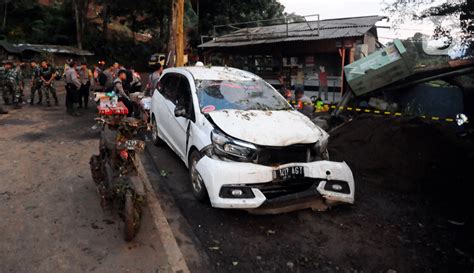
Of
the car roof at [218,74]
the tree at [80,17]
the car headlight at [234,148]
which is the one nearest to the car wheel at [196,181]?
the car headlight at [234,148]

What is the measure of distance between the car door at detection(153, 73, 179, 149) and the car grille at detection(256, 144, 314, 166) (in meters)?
2.57

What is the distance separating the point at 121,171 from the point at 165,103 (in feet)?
8.78

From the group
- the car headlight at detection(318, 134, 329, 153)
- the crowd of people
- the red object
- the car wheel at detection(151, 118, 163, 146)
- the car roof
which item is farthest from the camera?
the crowd of people

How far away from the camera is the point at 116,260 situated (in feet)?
11.4

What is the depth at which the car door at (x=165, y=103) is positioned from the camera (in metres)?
6.59

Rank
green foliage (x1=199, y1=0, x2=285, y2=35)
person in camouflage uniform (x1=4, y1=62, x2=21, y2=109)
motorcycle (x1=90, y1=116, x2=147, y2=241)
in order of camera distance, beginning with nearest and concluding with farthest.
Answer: motorcycle (x1=90, y1=116, x2=147, y2=241) < person in camouflage uniform (x1=4, y1=62, x2=21, y2=109) < green foliage (x1=199, y1=0, x2=285, y2=35)

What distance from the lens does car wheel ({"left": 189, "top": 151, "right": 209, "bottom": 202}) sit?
4746mm

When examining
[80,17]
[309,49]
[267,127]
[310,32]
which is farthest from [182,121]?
[80,17]

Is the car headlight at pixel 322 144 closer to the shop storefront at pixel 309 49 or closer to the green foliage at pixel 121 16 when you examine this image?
the shop storefront at pixel 309 49

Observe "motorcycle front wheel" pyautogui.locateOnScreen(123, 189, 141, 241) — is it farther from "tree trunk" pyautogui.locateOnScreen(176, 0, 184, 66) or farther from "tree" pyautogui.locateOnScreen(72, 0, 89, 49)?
"tree" pyautogui.locateOnScreen(72, 0, 89, 49)

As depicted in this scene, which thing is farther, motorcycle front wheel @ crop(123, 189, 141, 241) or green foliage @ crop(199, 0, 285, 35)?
green foliage @ crop(199, 0, 285, 35)

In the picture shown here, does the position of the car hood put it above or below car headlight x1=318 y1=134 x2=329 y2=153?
above

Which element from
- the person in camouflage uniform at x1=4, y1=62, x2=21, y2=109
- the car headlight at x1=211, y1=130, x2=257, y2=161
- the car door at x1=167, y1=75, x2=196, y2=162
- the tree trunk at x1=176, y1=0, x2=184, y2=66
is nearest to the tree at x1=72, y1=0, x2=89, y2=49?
the person in camouflage uniform at x1=4, y1=62, x2=21, y2=109

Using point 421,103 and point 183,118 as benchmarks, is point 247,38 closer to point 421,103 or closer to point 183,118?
point 421,103
